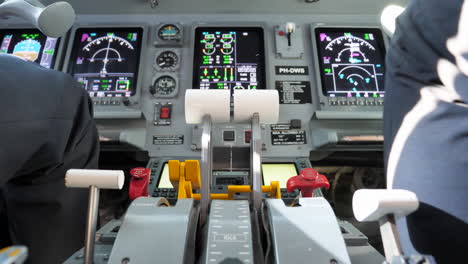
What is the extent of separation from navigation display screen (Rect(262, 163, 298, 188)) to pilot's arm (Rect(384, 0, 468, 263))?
1.00 metres

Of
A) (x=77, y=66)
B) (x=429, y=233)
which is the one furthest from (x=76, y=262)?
(x=77, y=66)

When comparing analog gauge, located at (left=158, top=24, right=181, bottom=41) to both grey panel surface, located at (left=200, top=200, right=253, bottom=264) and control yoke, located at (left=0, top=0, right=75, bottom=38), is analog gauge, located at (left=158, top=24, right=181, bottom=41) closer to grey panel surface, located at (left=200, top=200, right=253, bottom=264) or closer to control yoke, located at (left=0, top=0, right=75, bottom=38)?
control yoke, located at (left=0, top=0, right=75, bottom=38)

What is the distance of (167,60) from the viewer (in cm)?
239

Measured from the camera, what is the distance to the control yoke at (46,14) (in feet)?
3.55

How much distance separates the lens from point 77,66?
7.81 ft

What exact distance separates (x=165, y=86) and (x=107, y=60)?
0.50m

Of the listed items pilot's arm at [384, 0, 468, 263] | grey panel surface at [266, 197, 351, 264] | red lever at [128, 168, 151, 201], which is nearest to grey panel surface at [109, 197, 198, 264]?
grey panel surface at [266, 197, 351, 264]

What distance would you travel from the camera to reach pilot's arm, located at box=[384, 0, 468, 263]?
2.22ft

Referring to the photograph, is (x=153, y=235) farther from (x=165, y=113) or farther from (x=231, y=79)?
(x=231, y=79)

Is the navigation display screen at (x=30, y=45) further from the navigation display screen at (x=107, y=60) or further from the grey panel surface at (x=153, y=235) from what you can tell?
the grey panel surface at (x=153, y=235)

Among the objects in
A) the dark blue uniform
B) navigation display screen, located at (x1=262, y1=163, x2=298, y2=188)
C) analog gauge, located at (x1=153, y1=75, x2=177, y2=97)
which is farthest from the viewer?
analog gauge, located at (x1=153, y1=75, x2=177, y2=97)

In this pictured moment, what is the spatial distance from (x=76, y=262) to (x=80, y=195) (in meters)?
0.48

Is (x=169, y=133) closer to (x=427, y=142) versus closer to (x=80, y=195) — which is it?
(x=80, y=195)

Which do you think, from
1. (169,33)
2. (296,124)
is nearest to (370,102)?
(296,124)
